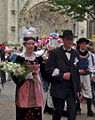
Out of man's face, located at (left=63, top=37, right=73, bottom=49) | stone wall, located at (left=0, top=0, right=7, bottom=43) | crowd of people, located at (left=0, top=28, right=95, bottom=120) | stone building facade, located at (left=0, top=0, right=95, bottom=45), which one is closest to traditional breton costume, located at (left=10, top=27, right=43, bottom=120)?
crowd of people, located at (left=0, top=28, right=95, bottom=120)

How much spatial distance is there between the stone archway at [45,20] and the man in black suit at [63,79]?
25.9 metres

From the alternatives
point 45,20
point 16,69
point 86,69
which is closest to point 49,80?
point 16,69

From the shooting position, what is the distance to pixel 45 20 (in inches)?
1309

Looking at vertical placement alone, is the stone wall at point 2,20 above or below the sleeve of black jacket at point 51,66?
above

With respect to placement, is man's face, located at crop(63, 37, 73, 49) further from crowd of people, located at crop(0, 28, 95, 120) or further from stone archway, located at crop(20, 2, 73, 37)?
stone archway, located at crop(20, 2, 73, 37)

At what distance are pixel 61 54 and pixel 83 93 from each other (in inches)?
123

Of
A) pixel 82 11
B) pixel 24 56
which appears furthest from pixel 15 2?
pixel 24 56

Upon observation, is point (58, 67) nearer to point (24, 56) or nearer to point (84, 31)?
point (24, 56)

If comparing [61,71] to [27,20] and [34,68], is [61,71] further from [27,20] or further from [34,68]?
[27,20]

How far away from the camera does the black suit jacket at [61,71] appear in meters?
5.92

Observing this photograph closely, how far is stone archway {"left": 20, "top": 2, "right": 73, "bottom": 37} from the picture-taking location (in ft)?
105

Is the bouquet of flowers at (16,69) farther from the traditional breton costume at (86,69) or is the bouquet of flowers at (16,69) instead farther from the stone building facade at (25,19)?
the stone building facade at (25,19)

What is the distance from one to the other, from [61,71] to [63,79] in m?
0.16

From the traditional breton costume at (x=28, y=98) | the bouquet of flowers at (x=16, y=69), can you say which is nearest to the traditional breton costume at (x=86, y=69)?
the traditional breton costume at (x=28, y=98)
